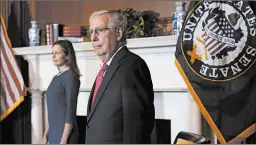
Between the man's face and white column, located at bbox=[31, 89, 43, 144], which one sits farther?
white column, located at bbox=[31, 89, 43, 144]

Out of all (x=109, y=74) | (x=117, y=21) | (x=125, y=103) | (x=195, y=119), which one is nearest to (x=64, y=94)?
(x=109, y=74)

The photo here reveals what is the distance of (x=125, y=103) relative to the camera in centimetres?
250

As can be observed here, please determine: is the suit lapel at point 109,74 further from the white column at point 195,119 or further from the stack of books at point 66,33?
the white column at point 195,119

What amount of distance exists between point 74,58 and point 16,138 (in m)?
0.77

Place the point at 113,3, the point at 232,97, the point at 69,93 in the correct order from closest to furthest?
the point at 232,97
the point at 113,3
the point at 69,93

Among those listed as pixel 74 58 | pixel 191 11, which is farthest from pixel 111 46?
pixel 191 11

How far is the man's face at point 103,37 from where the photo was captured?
256 centimetres

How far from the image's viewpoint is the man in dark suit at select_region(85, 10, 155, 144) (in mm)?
2492

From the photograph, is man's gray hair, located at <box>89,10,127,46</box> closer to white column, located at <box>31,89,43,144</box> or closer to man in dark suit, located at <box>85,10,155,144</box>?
man in dark suit, located at <box>85,10,155,144</box>

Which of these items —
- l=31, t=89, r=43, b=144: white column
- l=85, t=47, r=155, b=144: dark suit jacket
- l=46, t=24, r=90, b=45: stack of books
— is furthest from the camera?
l=31, t=89, r=43, b=144: white column

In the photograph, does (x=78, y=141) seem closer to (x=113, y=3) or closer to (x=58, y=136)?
(x=58, y=136)

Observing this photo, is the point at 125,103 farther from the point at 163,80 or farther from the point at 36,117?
the point at 36,117

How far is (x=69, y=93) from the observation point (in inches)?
110

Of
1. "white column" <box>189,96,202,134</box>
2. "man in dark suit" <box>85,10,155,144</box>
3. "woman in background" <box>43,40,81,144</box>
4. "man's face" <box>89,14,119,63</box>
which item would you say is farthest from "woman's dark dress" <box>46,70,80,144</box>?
"white column" <box>189,96,202,134</box>
